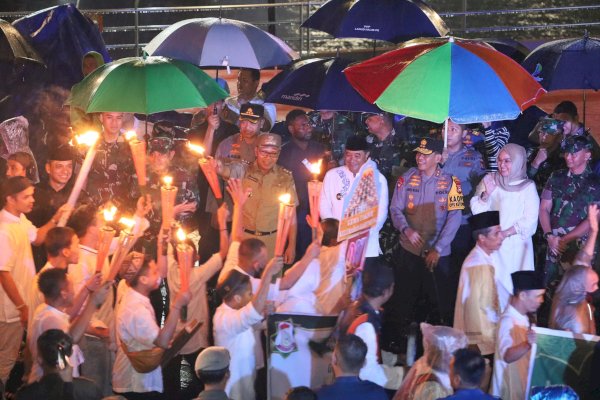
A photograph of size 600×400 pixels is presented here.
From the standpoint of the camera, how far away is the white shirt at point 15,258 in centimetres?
982

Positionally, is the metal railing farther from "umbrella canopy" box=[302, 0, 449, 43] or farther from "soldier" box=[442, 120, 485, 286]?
"soldier" box=[442, 120, 485, 286]

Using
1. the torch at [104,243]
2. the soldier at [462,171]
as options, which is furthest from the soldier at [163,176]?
the soldier at [462,171]

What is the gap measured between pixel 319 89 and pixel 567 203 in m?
2.71

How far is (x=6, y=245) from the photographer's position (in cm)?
Result: 982

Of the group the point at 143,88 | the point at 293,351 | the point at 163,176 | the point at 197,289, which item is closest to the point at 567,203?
the point at 293,351

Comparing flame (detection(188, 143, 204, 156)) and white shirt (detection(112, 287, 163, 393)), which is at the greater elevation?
flame (detection(188, 143, 204, 156))

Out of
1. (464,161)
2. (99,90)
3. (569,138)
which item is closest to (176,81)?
(99,90)

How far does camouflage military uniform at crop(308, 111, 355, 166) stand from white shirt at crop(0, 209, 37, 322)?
3.52 metres

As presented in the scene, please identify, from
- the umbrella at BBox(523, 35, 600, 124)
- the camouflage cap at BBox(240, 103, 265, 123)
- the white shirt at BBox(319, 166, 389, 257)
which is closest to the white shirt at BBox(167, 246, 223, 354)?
the white shirt at BBox(319, 166, 389, 257)

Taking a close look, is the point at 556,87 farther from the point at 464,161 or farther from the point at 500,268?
the point at 500,268

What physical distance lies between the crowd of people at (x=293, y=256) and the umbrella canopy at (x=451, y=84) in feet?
3.44

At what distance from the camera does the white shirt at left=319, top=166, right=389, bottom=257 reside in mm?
11383

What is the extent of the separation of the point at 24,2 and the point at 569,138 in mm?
11208

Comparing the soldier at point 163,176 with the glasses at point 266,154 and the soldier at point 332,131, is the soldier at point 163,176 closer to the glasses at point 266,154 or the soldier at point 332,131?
the glasses at point 266,154
